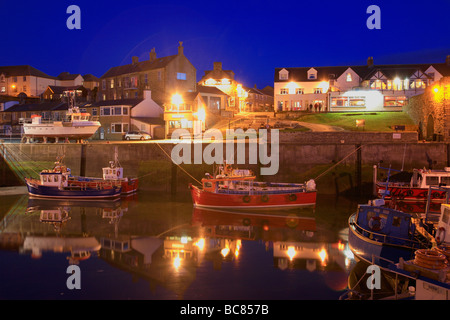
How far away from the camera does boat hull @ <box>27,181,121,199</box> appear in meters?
26.6

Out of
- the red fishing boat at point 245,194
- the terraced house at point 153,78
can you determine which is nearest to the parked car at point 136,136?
the terraced house at point 153,78

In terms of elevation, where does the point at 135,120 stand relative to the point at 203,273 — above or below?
above

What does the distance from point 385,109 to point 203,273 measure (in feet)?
118

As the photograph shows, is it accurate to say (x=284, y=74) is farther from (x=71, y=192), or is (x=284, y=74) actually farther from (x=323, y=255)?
(x=323, y=255)

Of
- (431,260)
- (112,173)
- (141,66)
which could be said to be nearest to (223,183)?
(112,173)

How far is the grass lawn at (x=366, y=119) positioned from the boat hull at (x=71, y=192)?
2073 cm

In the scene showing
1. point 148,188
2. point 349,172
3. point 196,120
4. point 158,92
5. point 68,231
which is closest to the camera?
point 68,231

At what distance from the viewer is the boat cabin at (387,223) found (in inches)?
538

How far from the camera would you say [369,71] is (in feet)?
154

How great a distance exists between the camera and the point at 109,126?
141ft

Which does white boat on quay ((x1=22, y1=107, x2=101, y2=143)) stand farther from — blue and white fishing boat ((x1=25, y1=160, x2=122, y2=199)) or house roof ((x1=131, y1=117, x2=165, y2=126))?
blue and white fishing boat ((x1=25, y1=160, x2=122, y2=199))

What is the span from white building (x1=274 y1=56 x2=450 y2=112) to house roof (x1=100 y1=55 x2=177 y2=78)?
553 inches

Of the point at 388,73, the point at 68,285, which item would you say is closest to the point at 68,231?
the point at 68,285
